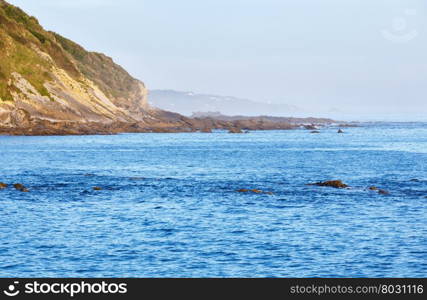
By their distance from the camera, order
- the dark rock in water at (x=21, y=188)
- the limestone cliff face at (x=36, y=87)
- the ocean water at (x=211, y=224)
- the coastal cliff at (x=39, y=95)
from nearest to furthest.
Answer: the ocean water at (x=211, y=224), the dark rock in water at (x=21, y=188), the limestone cliff face at (x=36, y=87), the coastal cliff at (x=39, y=95)

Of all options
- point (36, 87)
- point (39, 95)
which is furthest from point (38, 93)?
point (36, 87)

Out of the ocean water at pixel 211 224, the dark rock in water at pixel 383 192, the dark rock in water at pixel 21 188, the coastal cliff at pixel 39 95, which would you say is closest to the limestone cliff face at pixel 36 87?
the coastal cliff at pixel 39 95

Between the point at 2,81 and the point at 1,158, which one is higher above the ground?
the point at 2,81

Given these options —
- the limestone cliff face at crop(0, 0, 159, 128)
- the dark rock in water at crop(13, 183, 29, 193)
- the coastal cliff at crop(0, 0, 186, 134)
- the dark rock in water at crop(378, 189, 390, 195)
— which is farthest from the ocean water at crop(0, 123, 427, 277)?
the coastal cliff at crop(0, 0, 186, 134)

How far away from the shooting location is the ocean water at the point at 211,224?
32.3m

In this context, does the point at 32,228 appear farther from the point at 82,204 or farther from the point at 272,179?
the point at 272,179

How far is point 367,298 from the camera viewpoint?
23125 millimetres

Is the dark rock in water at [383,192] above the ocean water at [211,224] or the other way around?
above

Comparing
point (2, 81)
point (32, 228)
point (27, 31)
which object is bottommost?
point (32, 228)

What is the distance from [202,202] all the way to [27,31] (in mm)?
148949

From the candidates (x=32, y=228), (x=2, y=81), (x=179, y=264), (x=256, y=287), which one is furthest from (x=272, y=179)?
(x=2, y=81)

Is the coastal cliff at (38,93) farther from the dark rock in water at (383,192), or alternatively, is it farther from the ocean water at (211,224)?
the dark rock in water at (383,192)

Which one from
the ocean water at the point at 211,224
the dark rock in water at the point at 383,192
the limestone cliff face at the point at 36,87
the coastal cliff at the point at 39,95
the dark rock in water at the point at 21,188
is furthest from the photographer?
the coastal cliff at the point at 39,95

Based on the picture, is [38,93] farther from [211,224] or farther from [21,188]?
[211,224]
